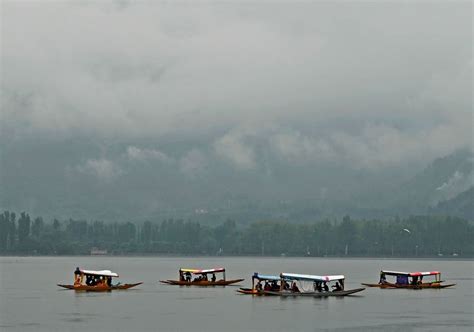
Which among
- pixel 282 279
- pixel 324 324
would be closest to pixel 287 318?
pixel 324 324

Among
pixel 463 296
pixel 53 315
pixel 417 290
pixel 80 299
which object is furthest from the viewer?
pixel 417 290

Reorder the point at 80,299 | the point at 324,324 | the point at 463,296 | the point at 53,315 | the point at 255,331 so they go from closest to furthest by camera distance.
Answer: the point at 255,331 < the point at 324,324 < the point at 53,315 < the point at 80,299 < the point at 463,296

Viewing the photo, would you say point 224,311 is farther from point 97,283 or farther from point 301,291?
point 97,283

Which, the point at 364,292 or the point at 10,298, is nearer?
the point at 10,298

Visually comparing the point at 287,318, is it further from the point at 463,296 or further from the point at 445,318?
the point at 463,296

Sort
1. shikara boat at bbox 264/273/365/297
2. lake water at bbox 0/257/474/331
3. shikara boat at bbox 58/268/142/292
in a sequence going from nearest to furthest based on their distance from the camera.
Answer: lake water at bbox 0/257/474/331 → shikara boat at bbox 264/273/365/297 → shikara boat at bbox 58/268/142/292

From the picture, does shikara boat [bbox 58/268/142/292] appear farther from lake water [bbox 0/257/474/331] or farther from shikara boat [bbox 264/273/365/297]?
shikara boat [bbox 264/273/365/297]

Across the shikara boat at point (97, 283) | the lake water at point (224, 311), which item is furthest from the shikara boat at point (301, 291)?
the shikara boat at point (97, 283)

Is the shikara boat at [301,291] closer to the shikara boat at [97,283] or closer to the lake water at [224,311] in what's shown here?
the lake water at [224,311]

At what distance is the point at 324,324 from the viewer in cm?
11194

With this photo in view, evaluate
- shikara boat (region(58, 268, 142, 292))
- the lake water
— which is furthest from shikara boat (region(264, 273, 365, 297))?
shikara boat (region(58, 268, 142, 292))

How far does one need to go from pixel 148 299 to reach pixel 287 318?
118ft

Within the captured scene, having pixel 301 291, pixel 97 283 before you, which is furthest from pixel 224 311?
pixel 97 283

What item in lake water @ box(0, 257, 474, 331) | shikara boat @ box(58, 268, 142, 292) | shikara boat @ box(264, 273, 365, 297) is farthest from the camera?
shikara boat @ box(58, 268, 142, 292)
